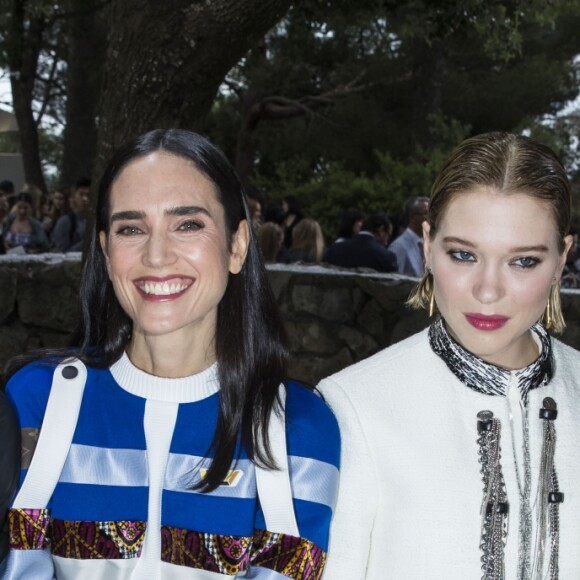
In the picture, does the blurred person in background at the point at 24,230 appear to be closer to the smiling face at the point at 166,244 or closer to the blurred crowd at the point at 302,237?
the blurred crowd at the point at 302,237

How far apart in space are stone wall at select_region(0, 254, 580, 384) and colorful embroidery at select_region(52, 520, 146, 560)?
415 centimetres

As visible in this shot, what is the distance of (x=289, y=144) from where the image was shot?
1898 cm

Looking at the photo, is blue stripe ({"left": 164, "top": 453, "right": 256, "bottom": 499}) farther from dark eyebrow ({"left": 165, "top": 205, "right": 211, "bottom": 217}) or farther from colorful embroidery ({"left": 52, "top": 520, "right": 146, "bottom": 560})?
dark eyebrow ({"left": 165, "top": 205, "right": 211, "bottom": 217})

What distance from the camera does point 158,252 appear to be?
226 centimetres

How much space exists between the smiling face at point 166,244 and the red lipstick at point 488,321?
1.96ft

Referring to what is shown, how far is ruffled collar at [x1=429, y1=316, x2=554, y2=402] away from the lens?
2.19m

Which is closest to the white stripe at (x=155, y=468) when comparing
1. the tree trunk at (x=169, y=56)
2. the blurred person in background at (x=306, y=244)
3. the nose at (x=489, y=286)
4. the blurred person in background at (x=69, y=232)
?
the nose at (x=489, y=286)

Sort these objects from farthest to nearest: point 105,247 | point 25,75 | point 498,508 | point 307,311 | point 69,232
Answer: point 25,75 < point 69,232 < point 307,311 < point 105,247 < point 498,508

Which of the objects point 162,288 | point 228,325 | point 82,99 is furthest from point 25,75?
point 162,288

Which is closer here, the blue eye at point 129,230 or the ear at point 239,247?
the blue eye at point 129,230

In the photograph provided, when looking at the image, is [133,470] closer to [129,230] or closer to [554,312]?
[129,230]

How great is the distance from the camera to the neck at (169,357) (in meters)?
2.33

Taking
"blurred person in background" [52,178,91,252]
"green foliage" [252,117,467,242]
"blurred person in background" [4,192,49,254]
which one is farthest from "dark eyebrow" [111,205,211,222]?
"green foliage" [252,117,467,242]

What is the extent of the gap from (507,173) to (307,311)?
13.8 feet
